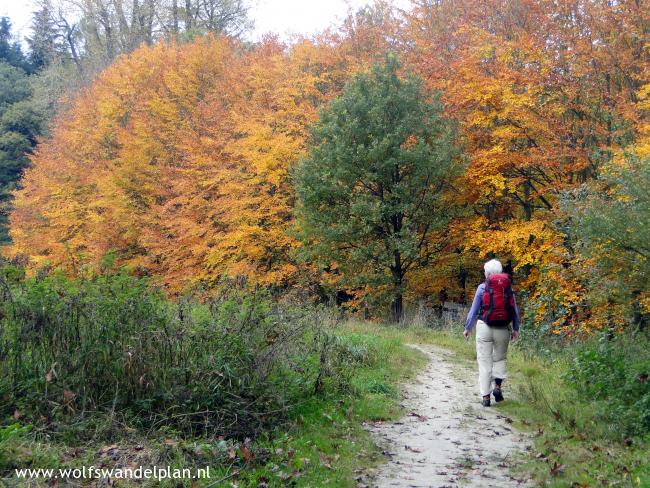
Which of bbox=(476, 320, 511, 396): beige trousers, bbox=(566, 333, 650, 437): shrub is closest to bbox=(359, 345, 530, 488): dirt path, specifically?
bbox=(476, 320, 511, 396): beige trousers

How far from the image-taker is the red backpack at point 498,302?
8719 millimetres

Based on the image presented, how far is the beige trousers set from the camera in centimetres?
877

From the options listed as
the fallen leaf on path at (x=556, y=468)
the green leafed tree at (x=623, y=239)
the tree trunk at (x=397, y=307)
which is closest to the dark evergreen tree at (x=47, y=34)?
the tree trunk at (x=397, y=307)

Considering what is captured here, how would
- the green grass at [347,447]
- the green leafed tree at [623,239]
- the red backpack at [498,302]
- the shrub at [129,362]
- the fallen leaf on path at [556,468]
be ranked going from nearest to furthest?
the green grass at [347,447] < the fallen leaf on path at [556,468] < the shrub at [129,362] < the red backpack at [498,302] < the green leafed tree at [623,239]

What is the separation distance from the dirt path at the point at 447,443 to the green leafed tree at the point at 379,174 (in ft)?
46.6

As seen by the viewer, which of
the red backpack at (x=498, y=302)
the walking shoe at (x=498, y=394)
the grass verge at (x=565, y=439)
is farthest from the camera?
the walking shoe at (x=498, y=394)

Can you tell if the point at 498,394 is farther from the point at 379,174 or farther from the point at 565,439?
the point at 379,174

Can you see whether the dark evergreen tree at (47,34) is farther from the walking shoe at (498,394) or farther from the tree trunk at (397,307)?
the walking shoe at (498,394)

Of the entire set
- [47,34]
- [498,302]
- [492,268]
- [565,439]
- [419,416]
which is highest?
[47,34]

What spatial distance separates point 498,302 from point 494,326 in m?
0.34

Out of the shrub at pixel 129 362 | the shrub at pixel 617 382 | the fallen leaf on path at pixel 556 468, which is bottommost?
the fallen leaf on path at pixel 556 468

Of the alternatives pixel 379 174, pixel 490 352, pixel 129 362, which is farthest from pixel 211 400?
pixel 379 174

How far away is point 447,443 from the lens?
700 cm

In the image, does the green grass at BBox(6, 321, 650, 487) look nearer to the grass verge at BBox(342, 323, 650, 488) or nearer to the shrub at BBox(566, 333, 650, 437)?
the grass verge at BBox(342, 323, 650, 488)
